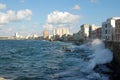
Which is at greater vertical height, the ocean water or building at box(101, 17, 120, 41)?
building at box(101, 17, 120, 41)

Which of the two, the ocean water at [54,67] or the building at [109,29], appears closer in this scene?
the ocean water at [54,67]

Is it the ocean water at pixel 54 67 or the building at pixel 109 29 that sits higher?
→ the building at pixel 109 29

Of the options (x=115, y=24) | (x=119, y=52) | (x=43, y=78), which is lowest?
(x=43, y=78)

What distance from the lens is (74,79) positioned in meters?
25.9

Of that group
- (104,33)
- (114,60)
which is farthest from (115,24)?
(114,60)

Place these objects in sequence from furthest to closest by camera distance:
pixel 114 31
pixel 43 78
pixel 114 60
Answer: pixel 114 31 → pixel 114 60 → pixel 43 78

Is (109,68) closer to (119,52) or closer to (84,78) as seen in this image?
(119,52)

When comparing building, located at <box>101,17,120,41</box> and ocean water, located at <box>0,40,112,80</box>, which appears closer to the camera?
ocean water, located at <box>0,40,112,80</box>

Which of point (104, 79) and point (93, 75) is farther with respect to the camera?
point (93, 75)

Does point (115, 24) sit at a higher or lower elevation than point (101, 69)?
higher

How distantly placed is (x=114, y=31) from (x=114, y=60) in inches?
3151

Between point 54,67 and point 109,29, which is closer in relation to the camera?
point 54,67

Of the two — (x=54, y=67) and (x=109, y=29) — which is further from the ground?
(x=109, y=29)

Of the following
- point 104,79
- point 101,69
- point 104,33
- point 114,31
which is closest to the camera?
point 104,79
